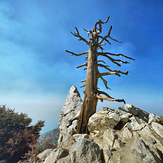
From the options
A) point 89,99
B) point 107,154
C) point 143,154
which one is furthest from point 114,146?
point 89,99

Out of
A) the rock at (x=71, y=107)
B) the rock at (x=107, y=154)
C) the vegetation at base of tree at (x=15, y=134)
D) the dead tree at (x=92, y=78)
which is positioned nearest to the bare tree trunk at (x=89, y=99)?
the dead tree at (x=92, y=78)

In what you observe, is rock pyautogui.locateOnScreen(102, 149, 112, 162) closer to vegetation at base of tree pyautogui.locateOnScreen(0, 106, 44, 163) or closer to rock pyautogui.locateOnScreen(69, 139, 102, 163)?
rock pyautogui.locateOnScreen(69, 139, 102, 163)

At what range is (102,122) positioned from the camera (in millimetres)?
4445

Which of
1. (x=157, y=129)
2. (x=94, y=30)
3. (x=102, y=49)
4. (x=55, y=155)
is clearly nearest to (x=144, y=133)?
(x=157, y=129)

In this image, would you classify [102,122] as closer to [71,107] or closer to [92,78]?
[92,78]

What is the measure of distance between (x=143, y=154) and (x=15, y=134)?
15740 mm

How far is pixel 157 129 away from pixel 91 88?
367 cm

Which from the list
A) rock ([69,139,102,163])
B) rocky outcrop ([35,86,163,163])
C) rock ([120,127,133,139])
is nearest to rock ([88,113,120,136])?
rocky outcrop ([35,86,163,163])

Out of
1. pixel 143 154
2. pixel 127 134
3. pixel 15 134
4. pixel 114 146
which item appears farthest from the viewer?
pixel 15 134

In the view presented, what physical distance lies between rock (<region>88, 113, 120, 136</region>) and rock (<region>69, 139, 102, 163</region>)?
1826mm

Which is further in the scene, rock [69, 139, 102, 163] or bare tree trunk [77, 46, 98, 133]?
bare tree trunk [77, 46, 98, 133]

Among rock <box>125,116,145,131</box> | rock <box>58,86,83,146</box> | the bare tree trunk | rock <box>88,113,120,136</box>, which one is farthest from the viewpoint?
rock <box>58,86,83,146</box>

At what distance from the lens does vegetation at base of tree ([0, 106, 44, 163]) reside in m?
11.5

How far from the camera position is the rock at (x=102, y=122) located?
4.33m
